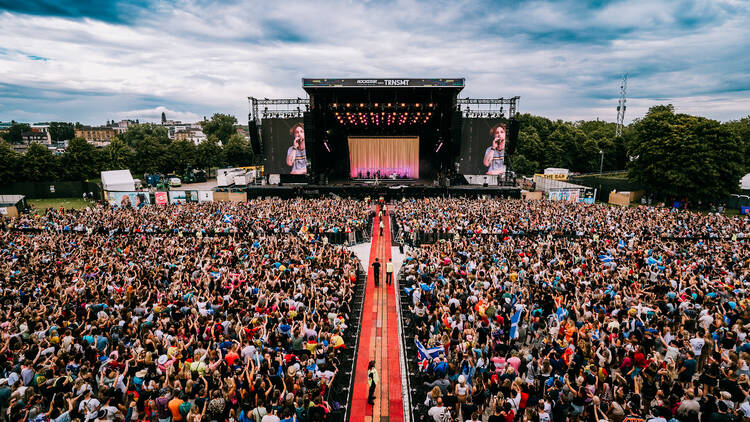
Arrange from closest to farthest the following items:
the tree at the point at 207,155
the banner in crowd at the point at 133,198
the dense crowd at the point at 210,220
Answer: the dense crowd at the point at 210,220, the banner in crowd at the point at 133,198, the tree at the point at 207,155

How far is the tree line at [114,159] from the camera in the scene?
42312 millimetres

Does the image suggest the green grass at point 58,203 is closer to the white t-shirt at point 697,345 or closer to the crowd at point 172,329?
the crowd at point 172,329

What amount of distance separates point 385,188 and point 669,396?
2816 centimetres

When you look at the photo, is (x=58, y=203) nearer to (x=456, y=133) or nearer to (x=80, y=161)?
(x=80, y=161)

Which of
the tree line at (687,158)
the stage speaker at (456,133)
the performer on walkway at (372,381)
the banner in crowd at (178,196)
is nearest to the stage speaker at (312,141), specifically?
the banner in crowd at (178,196)

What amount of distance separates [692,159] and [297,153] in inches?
1405

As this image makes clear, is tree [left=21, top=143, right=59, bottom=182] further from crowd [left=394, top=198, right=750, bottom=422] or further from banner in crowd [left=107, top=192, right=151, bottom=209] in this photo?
crowd [left=394, top=198, right=750, bottom=422]

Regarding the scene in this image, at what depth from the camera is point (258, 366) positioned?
6.91m

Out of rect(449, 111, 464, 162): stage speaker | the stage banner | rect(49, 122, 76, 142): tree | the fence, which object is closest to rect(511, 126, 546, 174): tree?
rect(449, 111, 464, 162): stage speaker

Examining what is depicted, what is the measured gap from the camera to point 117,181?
38.1m

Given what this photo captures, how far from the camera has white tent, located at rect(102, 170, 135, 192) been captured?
123ft

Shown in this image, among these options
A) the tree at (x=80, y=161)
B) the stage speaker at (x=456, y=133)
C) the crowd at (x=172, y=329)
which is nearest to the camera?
the crowd at (x=172, y=329)

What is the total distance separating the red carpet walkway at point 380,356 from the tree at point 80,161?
50.6 meters

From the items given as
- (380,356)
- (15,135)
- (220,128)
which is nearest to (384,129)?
(380,356)
